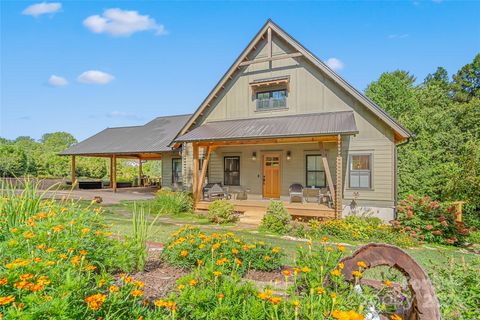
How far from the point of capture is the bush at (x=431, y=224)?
958 cm

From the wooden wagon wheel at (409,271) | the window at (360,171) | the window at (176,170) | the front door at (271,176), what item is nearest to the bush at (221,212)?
the front door at (271,176)

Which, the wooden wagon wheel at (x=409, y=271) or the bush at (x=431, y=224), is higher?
the wooden wagon wheel at (x=409, y=271)

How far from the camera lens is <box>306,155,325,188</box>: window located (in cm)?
1436

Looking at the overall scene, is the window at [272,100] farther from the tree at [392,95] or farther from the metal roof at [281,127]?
the tree at [392,95]

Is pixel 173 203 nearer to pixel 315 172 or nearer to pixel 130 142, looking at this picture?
pixel 315 172

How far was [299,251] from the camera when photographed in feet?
11.8

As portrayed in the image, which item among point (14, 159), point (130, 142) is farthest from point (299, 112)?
point (14, 159)

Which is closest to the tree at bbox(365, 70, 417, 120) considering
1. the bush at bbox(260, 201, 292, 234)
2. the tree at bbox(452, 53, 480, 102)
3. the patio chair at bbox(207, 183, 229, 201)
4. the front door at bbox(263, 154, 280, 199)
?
the tree at bbox(452, 53, 480, 102)

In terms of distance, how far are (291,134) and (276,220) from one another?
11.1 feet

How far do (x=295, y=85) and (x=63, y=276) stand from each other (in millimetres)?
13352

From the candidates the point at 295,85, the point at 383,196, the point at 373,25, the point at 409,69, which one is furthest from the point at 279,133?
the point at 409,69

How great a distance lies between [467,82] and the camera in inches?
1487

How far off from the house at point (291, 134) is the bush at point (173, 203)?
2.28 ft

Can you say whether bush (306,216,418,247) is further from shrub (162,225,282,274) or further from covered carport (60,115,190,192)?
covered carport (60,115,190,192)
